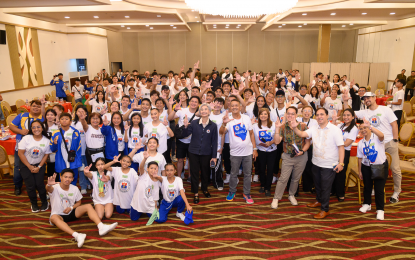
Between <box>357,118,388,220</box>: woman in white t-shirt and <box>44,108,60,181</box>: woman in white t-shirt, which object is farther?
<box>44,108,60,181</box>: woman in white t-shirt

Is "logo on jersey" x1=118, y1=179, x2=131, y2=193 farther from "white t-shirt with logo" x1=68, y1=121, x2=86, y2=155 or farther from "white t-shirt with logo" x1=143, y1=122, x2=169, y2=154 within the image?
"white t-shirt with logo" x1=68, y1=121, x2=86, y2=155

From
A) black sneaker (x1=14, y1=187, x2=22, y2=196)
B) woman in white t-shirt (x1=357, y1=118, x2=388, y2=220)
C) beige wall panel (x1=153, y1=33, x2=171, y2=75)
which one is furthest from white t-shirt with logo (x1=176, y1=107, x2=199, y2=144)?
beige wall panel (x1=153, y1=33, x2=171, y2=75)

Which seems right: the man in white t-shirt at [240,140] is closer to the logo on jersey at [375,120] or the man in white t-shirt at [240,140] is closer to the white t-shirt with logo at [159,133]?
the white t-shirt with logo at [159,133]

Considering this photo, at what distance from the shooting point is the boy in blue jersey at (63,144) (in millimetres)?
4141

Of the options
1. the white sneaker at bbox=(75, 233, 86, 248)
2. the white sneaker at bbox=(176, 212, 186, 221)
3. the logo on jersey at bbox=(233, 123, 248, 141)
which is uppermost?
the logo on jersey at bbox=(233, 123, 248, 141)

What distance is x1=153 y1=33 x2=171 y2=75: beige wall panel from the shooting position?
19297 millimetres

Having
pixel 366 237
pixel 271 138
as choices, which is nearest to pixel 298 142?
pixel 271 138

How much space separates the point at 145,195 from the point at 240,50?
Result: 17.5 m

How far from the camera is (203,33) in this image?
19.3 m

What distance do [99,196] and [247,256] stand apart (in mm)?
2322

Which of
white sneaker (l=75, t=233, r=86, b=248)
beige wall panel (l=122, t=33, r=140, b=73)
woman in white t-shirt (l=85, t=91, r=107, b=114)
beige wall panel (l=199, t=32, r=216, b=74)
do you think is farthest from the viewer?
beige wall panel (l=199, t=32, r=216, b=74)

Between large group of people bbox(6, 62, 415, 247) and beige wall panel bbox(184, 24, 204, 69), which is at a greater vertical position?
beige wall panel bbox(184, 24, 204, 69)

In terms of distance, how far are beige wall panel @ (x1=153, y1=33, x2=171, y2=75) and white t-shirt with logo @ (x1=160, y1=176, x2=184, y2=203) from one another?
55.5 feet

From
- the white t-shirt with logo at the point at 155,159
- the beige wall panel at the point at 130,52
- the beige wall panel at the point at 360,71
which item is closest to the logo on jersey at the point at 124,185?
the white t-shirt with logo at the point at 155,159
